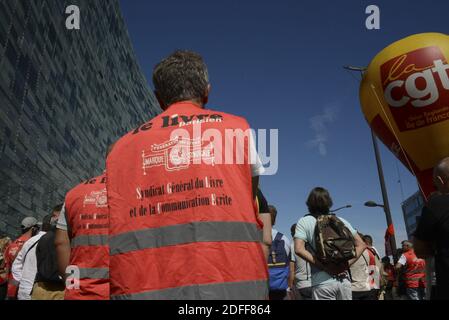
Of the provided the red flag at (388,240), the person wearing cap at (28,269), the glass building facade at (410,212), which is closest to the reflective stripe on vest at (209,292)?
the person wearing cap at (28,269)

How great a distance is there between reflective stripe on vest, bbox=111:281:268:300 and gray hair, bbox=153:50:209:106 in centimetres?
90

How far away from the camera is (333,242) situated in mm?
3797

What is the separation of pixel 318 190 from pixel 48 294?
122 inches

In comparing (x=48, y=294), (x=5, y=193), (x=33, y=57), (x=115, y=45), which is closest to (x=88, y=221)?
(x=48, y=294)

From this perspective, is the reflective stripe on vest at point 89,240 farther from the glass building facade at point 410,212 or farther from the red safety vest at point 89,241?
the glass building facade at point 410,212

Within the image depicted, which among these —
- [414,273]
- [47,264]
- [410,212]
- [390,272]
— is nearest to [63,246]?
[47,264]

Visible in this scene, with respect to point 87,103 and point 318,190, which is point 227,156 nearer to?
point 318,190

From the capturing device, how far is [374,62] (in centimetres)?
546

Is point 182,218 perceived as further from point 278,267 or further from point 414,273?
point 414,273

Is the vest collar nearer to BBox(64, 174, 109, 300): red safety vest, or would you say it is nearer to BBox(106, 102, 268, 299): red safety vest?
BBox(106, 102, 268, 299): red safety vest

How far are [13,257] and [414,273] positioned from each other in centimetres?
855

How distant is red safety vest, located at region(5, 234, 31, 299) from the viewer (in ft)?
18.5

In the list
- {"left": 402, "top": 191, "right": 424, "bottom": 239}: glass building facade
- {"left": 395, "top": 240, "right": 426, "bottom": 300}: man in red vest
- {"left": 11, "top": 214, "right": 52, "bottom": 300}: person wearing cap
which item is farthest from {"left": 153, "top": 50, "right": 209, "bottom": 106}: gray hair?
{"left": 402, "top": 191, "right": 424, "bottom": 239}: glass building facade

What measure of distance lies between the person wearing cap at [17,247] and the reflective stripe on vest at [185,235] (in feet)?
16.4
